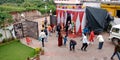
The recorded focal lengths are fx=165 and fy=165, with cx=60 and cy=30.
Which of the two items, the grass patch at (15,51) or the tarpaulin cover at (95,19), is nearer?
the grass patch at (15,51)

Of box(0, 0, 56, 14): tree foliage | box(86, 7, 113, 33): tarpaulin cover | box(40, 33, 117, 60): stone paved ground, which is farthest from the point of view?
box(0, 0, 56, 14): tree foliage

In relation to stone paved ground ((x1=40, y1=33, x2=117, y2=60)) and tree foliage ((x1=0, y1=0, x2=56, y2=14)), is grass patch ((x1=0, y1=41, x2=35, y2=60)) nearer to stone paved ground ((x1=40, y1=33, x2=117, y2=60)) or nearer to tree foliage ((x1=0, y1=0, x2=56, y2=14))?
stone paved ground ((x1=40, y1=33, x2=117, y2=60))

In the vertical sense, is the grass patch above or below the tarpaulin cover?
below

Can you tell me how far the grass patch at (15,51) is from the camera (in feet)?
43.9

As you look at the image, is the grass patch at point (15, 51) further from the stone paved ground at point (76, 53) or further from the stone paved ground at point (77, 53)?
the stone paved ground at point (77, 53)

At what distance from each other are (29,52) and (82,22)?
23.4ft

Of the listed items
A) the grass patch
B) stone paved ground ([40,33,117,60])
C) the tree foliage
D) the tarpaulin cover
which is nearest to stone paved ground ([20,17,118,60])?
stone paved ground ([40,33,117,60])

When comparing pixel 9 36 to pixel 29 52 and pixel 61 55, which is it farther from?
pixel 61 55

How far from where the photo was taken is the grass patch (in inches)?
527

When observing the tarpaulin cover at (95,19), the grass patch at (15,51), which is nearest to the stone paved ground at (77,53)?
the grass patch at (15,51)

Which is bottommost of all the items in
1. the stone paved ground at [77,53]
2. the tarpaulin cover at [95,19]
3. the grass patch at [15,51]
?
the stone paved ground at [77,53]

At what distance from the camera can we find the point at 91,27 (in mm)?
18953

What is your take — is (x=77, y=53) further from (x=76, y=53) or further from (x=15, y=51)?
(x=15, y=51)

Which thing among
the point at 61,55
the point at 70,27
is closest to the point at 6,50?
the point at 61,55
